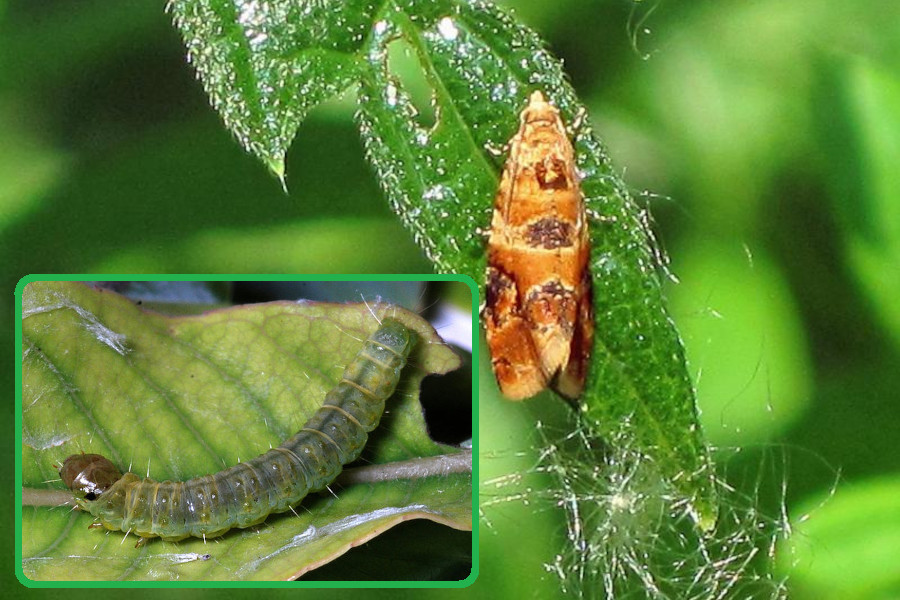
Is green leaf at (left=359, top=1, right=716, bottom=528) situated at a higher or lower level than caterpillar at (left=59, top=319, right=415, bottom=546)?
higher

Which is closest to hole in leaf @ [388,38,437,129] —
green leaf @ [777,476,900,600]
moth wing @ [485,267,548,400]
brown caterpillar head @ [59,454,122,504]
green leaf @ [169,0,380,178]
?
green leaf @ [169,0,380,178]

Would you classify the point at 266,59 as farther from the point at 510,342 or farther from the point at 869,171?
the point at 869,171

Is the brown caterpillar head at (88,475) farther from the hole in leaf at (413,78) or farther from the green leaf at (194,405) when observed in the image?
the hole in leaf at (413,78)

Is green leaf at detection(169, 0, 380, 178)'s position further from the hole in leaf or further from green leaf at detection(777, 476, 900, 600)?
green leaf at detection(777, 476, 900, 600)

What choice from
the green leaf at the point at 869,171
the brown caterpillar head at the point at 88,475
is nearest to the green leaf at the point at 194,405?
the brown caterpillar head at the point at 88,475

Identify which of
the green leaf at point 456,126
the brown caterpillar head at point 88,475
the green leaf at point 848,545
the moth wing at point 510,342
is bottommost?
the green leaf at point 848,545

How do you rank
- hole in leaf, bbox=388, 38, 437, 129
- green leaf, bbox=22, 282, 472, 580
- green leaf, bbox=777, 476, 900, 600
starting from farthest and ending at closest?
green leaf, bbox=777, 476, 900, 600 < green leaf, bbox=22, 282, 472, 580 < hole in leaf, bbox=388, 38, 437, 129

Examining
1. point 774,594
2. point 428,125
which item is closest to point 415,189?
point 428,125
